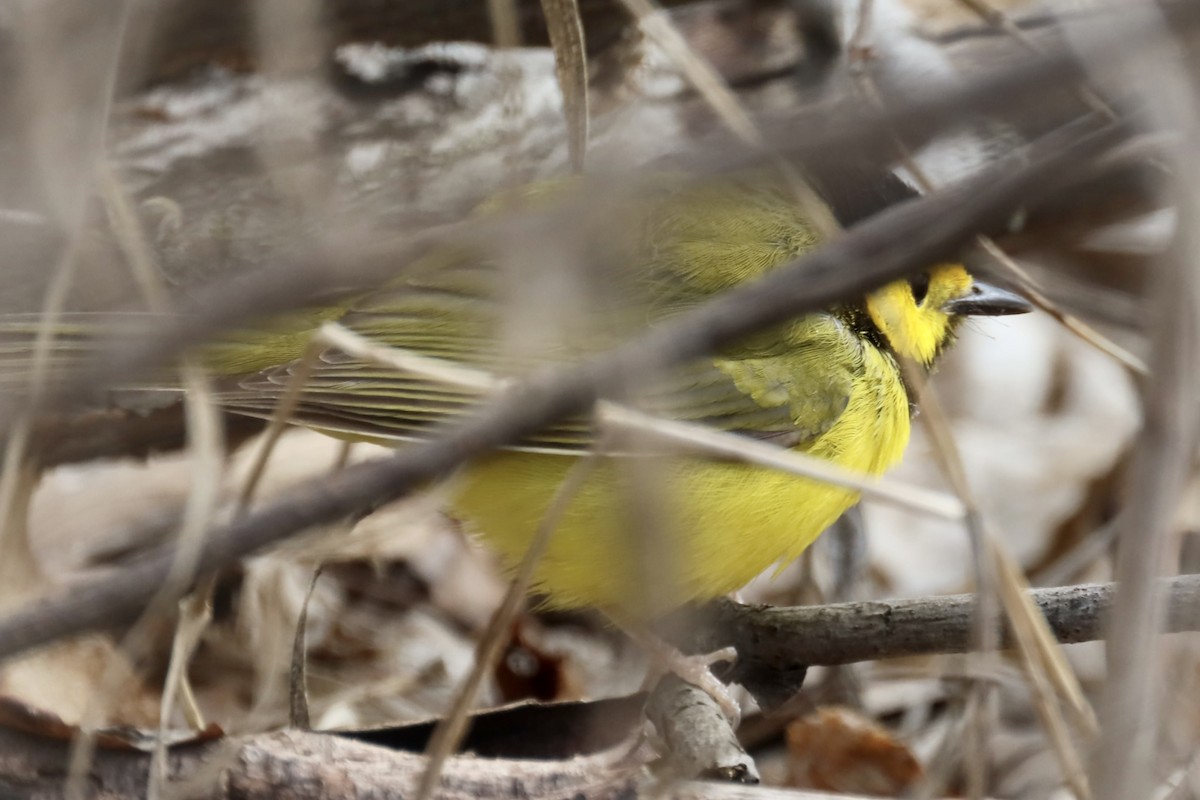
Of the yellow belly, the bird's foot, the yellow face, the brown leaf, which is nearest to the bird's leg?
the bird's foot

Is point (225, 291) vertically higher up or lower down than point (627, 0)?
lower down

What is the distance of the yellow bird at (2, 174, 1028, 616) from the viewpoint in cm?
262

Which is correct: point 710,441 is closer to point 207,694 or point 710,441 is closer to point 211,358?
point 211,358

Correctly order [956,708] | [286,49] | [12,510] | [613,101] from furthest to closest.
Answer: [613,101], [956,708], [12,510], [286,49]

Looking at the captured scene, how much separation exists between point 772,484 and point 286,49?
53.0 inches

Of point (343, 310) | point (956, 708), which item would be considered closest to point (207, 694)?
point (343, 310)

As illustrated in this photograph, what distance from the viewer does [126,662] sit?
7.22ft

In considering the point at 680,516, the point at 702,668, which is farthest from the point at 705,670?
the point at 680,516

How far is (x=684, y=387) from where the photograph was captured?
299 cm

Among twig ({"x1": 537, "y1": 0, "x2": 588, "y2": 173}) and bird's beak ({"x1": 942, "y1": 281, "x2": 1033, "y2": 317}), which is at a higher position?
twig ({"x1": 537, "y1": 0, "x2": 588, "y2": 173})

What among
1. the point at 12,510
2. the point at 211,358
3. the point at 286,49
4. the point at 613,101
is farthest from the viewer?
the point at 613,101

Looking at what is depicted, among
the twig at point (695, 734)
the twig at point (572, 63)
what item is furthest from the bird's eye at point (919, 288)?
the twig at point (695, 734)

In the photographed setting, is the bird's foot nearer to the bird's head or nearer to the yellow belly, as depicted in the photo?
the yellow belly

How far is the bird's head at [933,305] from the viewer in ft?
10.7
